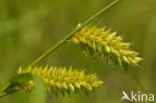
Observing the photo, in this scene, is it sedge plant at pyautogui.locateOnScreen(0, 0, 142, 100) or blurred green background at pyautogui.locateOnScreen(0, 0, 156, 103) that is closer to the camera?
sedge plant at pyautogui.locateOnScreen(0, 0, 142, 100)

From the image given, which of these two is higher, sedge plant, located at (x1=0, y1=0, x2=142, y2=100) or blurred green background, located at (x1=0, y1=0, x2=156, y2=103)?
blurred green background, located at (x1=0, y1=0, x2=156, y2=103)

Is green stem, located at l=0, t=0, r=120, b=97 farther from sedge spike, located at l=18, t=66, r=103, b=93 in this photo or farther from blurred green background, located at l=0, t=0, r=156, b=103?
blurred green background, located at l=0, t=0, r=156, b=103

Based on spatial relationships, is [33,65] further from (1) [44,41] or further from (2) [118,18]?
(2) [118,18]

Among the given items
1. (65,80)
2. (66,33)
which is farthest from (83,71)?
(66,33)

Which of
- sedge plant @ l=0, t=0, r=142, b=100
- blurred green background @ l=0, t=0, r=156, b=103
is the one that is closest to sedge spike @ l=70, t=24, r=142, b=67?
sedge plant @ l=0, t=0, r=142, b=100

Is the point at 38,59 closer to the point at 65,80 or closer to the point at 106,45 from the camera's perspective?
the point at 65,80

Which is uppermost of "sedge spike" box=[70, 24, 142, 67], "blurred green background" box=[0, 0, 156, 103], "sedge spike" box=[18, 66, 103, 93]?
"blurred green background" box=[0, 0, 156, 103]

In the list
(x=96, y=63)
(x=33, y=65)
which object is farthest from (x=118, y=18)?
(x=33, y=65)
